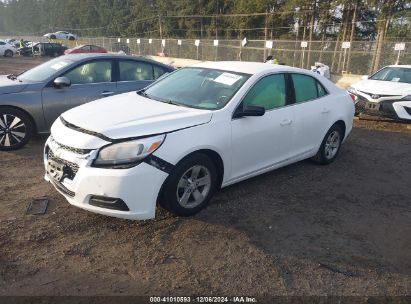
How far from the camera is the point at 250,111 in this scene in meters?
4.28

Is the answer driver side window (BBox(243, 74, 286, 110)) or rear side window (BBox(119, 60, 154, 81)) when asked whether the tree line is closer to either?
rear side window (BBox(119, 60, 154, 81))

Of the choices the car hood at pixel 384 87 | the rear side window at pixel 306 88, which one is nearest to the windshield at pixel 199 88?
the rear side window at pixel 306 88

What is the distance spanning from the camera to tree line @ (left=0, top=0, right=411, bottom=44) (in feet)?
79.7

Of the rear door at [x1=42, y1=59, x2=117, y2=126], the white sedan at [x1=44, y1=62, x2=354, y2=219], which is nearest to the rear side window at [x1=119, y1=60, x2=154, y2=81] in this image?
the rear door at [x1=42, y1=59, x2=117, y2=126]

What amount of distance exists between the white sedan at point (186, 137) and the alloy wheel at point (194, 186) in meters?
0.01

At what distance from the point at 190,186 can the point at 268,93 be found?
163cm

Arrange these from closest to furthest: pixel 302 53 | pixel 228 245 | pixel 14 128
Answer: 1. pixel 228 245
2. pixel 14 128
3. pixel 302 53

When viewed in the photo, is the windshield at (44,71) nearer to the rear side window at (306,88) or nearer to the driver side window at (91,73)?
the driver side window at (91,73)

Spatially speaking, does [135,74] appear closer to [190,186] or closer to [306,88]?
[306,88]

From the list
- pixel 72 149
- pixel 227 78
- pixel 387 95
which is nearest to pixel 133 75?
pixel 227 78

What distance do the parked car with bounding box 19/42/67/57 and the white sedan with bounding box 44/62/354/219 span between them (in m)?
35.4

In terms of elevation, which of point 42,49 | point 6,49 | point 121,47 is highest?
point 6,49

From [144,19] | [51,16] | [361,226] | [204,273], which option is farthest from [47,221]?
[51,16]

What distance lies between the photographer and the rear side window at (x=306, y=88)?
5.24 meters
